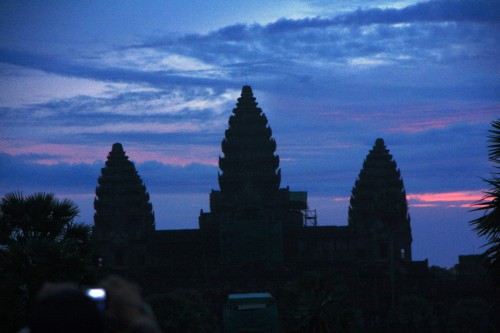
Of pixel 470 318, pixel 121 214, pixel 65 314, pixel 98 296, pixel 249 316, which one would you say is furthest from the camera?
pixel 121 214

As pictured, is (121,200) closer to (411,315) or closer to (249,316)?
(411,315)

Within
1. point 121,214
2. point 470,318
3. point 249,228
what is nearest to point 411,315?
point 470,318

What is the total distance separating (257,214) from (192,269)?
17.2 m

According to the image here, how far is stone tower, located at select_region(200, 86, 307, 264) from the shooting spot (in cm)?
11238

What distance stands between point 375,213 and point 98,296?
107710mm

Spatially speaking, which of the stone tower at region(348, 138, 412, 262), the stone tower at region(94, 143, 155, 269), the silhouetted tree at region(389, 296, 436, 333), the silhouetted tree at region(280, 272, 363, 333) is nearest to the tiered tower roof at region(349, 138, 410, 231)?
the stone tower at region(348, 138, 412, 262)

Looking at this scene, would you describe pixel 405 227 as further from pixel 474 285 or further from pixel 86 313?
pixel 86 313

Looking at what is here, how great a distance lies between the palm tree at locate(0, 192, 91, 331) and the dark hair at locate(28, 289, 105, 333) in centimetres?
2095

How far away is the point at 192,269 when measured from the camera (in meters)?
99.9

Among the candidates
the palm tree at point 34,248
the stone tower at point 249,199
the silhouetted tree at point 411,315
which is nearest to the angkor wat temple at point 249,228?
the stone tower at point 249,199

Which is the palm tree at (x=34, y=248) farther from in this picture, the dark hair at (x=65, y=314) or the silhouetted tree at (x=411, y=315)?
the silhouetted tree at (x=411, y=315)

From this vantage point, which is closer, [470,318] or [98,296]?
[98,296]

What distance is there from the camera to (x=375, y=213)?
113562 millimetres

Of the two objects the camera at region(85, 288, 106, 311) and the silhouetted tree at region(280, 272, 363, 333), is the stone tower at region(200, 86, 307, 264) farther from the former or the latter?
the camera at region(85, 288, 106, 311)
